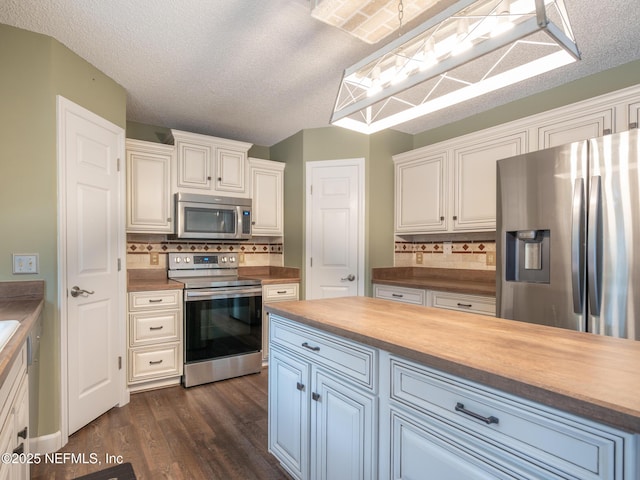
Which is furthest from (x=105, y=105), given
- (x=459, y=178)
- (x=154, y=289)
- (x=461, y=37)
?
(x=459, y=178)

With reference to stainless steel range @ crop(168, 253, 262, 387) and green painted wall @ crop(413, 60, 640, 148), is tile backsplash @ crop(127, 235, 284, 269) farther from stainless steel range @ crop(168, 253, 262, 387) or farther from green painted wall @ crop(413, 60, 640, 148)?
green painted wall @ crop(413, 60, 640, 148)

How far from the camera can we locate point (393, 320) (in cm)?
149

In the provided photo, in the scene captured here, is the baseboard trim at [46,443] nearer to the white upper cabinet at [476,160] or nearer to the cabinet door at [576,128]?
the white upper cabinet at [476,160]

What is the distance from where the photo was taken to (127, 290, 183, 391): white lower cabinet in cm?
281

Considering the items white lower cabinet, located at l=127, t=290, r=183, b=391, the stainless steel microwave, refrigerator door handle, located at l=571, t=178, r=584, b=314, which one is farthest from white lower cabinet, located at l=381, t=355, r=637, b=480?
the stainless steel microwave

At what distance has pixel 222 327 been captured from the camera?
3.15m

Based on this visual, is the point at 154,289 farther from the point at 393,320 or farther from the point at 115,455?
the point at 393,320

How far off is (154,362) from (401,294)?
2.19m

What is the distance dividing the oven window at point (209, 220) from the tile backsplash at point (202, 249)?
0.35 meters

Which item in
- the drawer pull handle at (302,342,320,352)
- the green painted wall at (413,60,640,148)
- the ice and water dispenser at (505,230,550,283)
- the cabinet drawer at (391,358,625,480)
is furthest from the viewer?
the green painted wall at (413,60,640,148)

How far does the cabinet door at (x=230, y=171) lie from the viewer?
11.4ft

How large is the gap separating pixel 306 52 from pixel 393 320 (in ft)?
5.64

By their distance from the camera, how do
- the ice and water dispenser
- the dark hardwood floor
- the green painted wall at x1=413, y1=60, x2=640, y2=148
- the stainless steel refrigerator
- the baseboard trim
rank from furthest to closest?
the green painted wall at x1=413, y1=60, x2=640, y2=148 < the ice and water dispenser < the baseboard trim < the dark hardwood floor < the stainless steel refrigerator

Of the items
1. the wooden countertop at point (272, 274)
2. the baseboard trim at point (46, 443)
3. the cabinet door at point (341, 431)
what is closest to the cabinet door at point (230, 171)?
the wooden countertop at point (272, 274)
